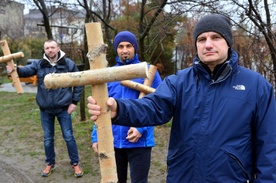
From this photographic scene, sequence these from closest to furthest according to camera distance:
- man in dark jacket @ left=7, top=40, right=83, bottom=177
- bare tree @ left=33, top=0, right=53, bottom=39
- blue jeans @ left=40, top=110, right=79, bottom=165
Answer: man in dark jacket @ left=7, top=40, right=83, bottom=177
blue jeans @ left=40, top=110, right=79, bottom=165
bare tree @ left=33, top=0, right=53, bottom=39

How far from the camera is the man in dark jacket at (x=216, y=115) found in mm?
1682

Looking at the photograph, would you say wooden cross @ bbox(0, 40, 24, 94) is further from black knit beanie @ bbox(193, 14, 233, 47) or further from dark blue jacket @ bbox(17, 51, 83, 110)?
black knit beanie @ bbox(193, 14, 233, 47)

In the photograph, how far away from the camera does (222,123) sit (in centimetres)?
171

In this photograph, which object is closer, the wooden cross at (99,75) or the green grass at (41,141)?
the wooden cross at (99,75)

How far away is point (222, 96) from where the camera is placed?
1733mm

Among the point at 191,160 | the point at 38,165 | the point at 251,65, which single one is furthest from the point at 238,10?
the point at 38,165

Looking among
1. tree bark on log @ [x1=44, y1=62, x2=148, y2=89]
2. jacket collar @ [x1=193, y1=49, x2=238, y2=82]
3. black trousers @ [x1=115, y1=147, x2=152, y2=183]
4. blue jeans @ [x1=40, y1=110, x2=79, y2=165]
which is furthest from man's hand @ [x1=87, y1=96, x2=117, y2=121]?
blue jeans @ [x1=40, y1=110, x2=79, y2=165]

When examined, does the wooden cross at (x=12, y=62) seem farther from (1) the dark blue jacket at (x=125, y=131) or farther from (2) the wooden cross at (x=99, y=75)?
(2) the wooden cross at (x=99, y=75)

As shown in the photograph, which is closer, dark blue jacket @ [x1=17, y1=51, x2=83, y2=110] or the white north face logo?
the white north face logo

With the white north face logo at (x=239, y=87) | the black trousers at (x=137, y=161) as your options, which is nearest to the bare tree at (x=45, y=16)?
the black trousers at (x=137, y=161)

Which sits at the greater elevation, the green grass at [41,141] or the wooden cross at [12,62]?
the wooden cross at [12,62]

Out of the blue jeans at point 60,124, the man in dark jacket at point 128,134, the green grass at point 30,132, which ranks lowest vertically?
the green grass at point 30,132

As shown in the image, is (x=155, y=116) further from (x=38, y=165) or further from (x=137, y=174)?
(x=38, y=165)

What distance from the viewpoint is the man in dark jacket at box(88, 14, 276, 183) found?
168 centimetres
